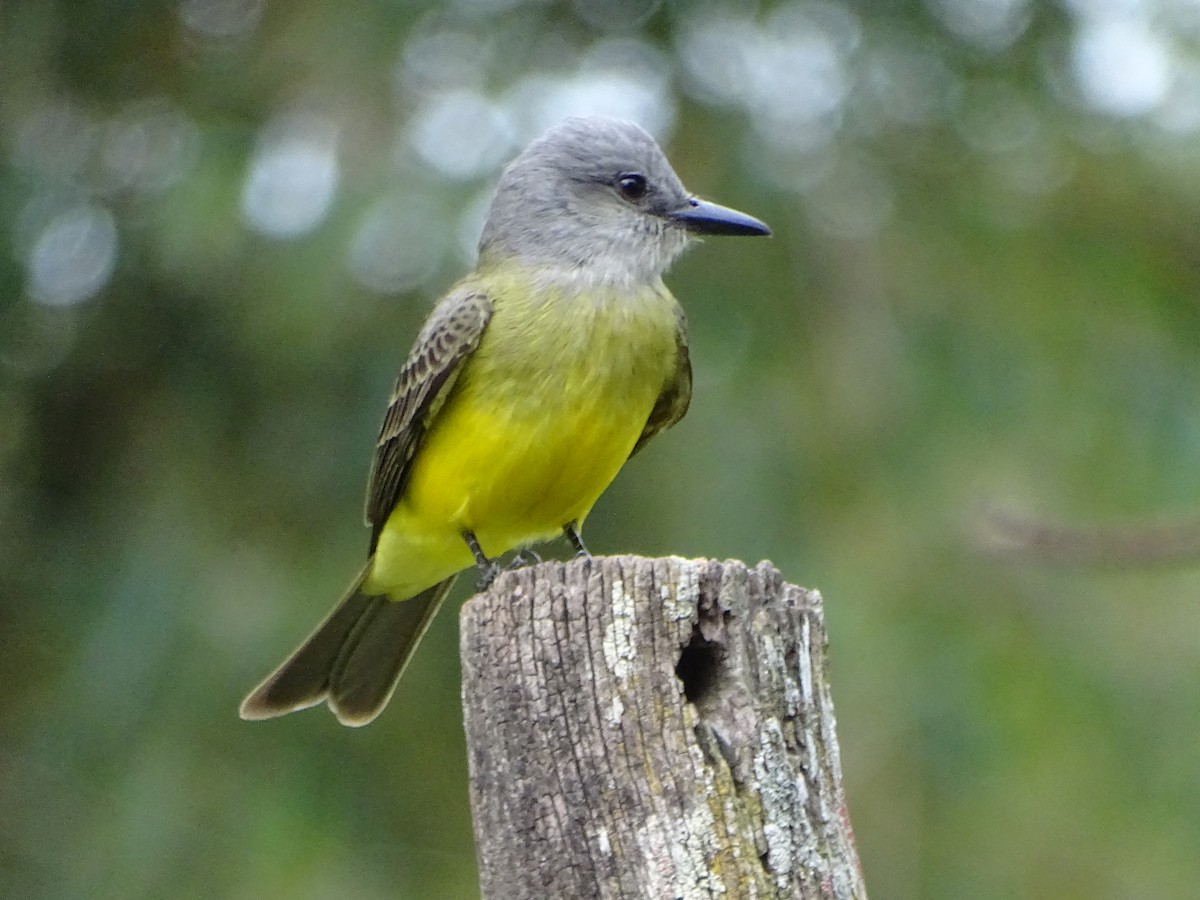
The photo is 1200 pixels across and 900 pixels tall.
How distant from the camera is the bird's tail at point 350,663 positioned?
4.37 meters

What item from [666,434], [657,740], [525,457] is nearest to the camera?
[657,740]

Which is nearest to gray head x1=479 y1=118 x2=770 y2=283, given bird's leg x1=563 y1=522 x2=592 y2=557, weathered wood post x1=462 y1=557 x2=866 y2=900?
bird's leg x1=563 y1=522 x2=592 y2=557

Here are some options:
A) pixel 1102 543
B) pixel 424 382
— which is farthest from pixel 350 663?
pixel 1102 543

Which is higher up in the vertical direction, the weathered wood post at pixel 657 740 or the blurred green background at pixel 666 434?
the blurred green background at pixel 666 434

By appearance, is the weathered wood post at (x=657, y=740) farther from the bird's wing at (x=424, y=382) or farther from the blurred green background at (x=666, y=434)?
the blurred green background at (x=666, y=434)

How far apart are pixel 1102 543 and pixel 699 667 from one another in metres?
1.24

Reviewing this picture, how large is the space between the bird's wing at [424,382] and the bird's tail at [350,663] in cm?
34

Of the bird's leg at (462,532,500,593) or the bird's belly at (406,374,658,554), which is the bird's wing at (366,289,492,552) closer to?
the bird's belly at (406,374,658,554)

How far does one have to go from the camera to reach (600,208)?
4598mm

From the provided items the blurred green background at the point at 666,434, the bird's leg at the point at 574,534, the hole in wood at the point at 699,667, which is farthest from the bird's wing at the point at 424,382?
the hole in wood at the point at 699,667

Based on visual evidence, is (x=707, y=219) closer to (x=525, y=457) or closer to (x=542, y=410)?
(x=542, y=410)

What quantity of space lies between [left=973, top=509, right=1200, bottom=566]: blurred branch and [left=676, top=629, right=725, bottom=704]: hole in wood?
1225 mm

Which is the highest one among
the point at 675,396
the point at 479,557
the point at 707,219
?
the point at 707,219

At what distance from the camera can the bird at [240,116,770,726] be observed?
4117 millimetres
